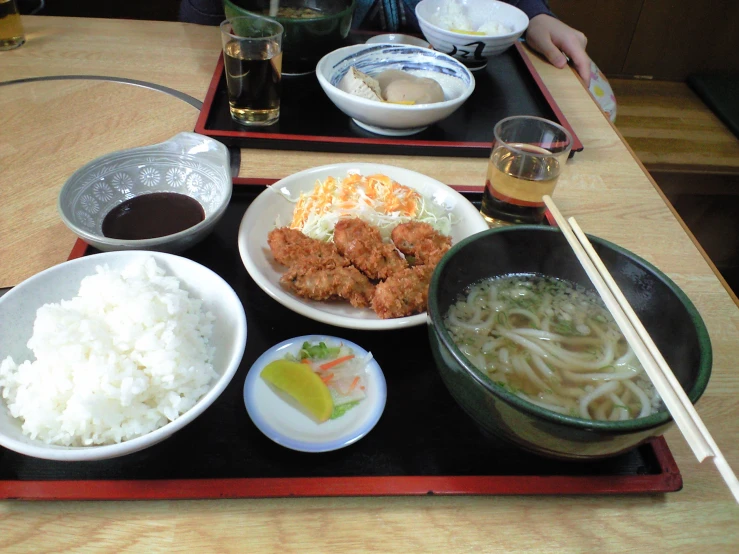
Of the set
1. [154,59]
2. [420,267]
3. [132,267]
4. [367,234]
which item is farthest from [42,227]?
[154,59]

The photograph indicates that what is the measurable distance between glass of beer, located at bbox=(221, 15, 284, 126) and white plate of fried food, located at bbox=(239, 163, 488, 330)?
444mm

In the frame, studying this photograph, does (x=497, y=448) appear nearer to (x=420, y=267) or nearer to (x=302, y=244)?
(x=420, y=267)

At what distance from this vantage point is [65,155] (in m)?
1.72

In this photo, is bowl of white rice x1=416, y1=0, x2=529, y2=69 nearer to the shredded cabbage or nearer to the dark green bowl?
the dark green bowl

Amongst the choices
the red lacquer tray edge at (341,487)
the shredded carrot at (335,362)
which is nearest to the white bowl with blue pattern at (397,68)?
the shredded carrot at (335,362)

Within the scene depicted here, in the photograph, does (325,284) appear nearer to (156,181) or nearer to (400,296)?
(400,296)

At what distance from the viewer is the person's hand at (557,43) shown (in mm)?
2498

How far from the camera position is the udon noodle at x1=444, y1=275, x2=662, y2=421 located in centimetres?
94

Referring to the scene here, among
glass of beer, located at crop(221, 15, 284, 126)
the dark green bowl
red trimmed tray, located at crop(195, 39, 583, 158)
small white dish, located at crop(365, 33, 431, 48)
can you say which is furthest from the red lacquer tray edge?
small white dish, located at crop(365, 33, 431, 48)

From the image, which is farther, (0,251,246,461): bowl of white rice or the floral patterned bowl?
the floral patterned bowl

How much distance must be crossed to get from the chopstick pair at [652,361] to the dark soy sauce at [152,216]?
887 mm

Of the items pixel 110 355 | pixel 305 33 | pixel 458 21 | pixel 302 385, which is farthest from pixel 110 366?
pixel 458 21

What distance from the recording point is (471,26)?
2453mm

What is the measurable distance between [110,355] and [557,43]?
251 cm
